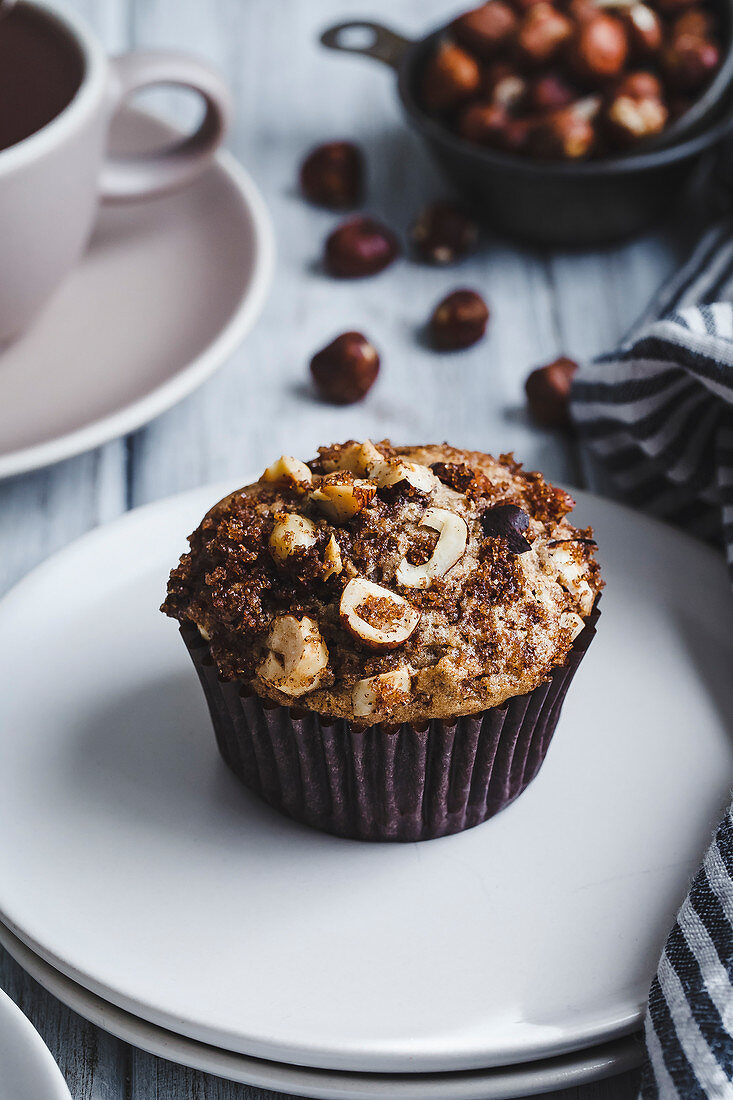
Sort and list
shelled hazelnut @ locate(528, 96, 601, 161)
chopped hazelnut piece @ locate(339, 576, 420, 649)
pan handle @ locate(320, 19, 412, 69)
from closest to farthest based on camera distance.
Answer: chopped hazelnut piece @ locate(339, 576, 420, 649)
shelled hazelnut @ locate(528, 96, 601, 161)
pan handle @ locate(320, 19, 412, 69)

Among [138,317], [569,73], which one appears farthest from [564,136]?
[138,317]

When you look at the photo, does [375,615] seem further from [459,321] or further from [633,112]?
[633,112]

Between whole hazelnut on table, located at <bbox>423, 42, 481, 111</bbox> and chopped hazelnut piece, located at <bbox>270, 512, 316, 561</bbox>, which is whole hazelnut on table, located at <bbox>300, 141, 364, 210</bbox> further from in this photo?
chopped hazelnut piece, located at <bbox>270, 512, 316, 561</bbox>

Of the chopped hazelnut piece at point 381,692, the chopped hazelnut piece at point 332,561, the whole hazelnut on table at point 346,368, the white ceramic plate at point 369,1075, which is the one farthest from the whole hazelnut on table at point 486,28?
the white ceramic plate at point 369,1075

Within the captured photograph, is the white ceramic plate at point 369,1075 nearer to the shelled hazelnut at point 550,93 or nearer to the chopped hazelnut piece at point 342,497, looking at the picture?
the chopped hazelnut piece at point 342,497

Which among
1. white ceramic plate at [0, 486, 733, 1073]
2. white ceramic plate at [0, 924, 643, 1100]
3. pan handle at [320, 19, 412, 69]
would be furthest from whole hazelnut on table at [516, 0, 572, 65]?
white ceramic plate at [0, 924, 643, 1100]

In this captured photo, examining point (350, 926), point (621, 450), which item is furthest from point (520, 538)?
point (621, 450)
